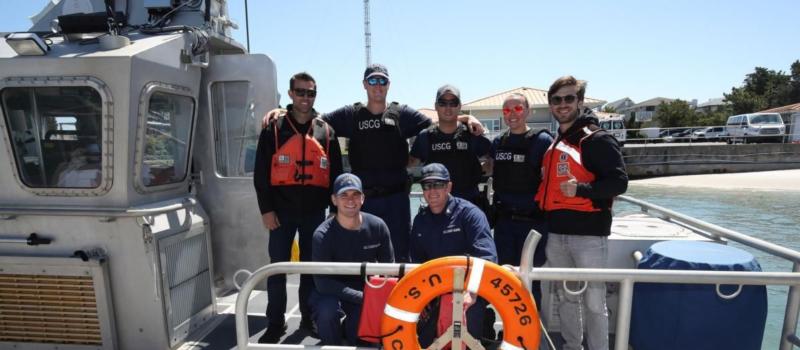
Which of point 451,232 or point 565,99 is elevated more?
point 565,99

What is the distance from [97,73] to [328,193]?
5.06 feet

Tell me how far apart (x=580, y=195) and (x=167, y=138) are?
2.72 meters

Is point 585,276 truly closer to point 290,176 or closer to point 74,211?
point 290,176

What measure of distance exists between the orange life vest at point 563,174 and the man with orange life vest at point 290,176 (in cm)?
147

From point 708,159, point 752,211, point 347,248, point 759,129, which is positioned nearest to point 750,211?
point 752,211

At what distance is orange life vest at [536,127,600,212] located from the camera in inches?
93.1

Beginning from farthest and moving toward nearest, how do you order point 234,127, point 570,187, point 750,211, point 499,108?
point 499,108, point 750,211, point 234,127, point 570,187

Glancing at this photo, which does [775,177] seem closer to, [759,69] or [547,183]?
[547,183]

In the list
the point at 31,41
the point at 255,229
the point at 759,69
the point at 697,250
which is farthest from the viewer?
the point at 759,69

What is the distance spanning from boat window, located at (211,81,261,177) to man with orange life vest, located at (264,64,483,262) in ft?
2.96

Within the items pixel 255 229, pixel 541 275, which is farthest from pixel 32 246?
pixel 541 275

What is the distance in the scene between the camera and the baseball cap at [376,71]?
117 inches

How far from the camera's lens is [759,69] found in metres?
50.2

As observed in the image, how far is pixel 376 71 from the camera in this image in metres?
2.99
